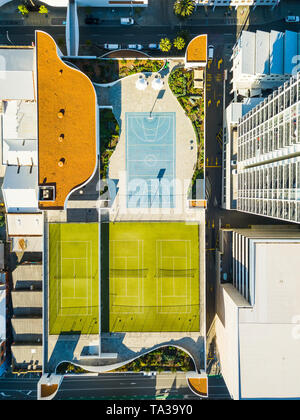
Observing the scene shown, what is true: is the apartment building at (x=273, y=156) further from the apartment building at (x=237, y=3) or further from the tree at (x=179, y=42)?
the apartment building at (x=237, y=3)

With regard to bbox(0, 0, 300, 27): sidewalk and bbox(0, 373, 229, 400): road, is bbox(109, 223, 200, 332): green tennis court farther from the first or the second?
bbox(0, 0, 300, 27): sidewalk

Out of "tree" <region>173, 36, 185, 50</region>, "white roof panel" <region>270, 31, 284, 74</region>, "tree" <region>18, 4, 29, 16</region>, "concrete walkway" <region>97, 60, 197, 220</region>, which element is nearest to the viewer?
"concrete walkway" <region>97, 60, 197, 220</region>

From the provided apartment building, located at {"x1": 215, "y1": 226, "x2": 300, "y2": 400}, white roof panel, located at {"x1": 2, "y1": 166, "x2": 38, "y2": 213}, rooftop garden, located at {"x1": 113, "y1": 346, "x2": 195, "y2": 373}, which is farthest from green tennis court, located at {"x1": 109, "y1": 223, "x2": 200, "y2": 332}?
white roof panel, located at {"x1": 2, "y1": 166, "x2": 38, "y2": 213}

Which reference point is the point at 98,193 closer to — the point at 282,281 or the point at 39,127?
the point at 39,127

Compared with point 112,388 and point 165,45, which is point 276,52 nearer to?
point 165,45

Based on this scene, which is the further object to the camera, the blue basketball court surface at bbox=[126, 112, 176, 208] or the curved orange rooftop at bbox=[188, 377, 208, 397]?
the blue basketball court surface at bbox=[126, 112, 176, 208]

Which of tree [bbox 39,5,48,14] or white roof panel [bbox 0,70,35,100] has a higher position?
tree [bbox 39,5,48,14]

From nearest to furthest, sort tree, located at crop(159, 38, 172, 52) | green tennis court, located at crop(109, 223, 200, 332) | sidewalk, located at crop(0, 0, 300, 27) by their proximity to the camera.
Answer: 1. green tennis court, located at crop(109, 223, 200, 332)
2. tree, located at crop(159, 38, 172, 52)
3. sidewalk, located at crop(0, 0, 300, 27)
